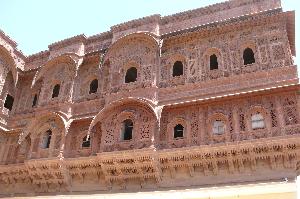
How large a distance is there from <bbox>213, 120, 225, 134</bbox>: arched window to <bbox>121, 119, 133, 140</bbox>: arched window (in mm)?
3040

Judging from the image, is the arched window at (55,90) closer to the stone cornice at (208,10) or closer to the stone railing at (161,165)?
the stone railing at (161,165)

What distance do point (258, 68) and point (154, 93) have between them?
3686 mm

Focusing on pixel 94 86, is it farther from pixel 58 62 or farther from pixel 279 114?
pixel 279 114

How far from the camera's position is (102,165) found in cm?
1312

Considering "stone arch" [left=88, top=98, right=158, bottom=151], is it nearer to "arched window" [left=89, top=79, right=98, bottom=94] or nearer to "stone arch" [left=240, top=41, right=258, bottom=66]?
Answer: "arched window" [left=89, top=79, right=98, bottom=94]

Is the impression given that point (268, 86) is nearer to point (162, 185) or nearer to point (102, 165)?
point (162, 185)

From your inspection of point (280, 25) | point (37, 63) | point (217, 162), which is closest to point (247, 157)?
point (217, 162)

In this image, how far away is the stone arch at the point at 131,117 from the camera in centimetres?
1296

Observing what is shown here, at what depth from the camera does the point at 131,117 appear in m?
13.6

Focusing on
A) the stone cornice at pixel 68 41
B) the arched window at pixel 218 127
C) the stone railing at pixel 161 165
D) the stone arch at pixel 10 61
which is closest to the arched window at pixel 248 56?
the arched window at pixel 218 127

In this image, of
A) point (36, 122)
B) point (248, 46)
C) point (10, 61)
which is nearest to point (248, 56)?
point (248, 46)

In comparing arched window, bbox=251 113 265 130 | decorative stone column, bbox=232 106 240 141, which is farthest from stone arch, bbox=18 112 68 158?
arched window, bbox=251 113 265 130

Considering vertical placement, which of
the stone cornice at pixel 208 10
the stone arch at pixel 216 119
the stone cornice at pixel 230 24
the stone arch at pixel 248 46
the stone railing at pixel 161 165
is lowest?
the stone railing at pixel 161 165

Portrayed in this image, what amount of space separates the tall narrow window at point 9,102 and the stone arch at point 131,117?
5.32m
